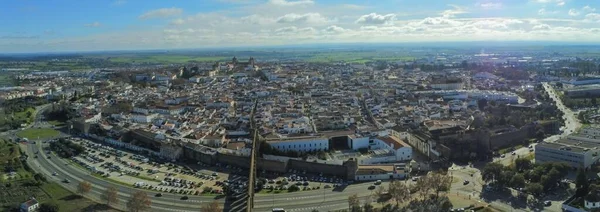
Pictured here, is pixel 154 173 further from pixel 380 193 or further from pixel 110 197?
pixel 380 193

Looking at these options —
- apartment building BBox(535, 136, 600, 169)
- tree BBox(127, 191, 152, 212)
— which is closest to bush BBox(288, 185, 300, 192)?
tree BBox(127, 191, 152, 212)

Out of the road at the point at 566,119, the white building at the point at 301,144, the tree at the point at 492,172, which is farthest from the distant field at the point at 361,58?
the tree at the point at 492,172

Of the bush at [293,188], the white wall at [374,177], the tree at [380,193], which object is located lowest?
the bush at [293,188]

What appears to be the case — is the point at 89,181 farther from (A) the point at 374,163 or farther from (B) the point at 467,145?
(B) the point at 467,145

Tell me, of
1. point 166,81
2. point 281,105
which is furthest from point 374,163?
point 166,81

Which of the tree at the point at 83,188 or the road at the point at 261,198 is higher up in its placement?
the tree at the point at 83,188

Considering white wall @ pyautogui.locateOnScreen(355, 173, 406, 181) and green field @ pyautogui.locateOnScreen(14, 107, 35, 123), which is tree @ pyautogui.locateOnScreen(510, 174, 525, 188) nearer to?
white wall @ pyautogui.locateOnScreen(355, 173, 406, 181)

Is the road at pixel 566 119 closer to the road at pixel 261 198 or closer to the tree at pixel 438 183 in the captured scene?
the tree at pixel 438 183
